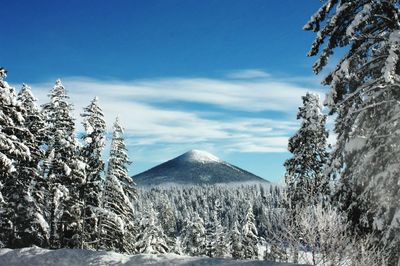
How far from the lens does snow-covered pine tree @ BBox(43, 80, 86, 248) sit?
90.7 feet

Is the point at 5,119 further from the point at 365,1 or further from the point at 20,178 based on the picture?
the point at 365,1

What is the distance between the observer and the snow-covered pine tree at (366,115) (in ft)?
39.5

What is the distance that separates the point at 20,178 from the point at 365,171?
21.6m

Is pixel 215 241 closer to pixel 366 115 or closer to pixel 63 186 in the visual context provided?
pixel 63 186

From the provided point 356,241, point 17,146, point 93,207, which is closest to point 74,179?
point 93,207

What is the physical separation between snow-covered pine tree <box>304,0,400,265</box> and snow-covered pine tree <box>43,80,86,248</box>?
18.1 metres

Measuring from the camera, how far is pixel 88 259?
11.9m

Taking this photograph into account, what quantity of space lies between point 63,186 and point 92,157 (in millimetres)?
2467

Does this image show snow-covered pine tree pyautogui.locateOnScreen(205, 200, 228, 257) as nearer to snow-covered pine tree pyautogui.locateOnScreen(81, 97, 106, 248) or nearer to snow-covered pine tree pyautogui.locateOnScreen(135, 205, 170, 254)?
snow-covered pine tree pyautogui.locateOnScreen(135, 205, 170, 254)

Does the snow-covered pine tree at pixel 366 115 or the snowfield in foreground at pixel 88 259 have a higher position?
the snow-covered pine tree at pixel 366 115

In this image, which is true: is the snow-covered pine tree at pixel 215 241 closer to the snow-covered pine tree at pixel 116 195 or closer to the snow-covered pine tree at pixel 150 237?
the snow-covered pine tree at pixel 150 237

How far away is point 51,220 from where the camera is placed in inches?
1130

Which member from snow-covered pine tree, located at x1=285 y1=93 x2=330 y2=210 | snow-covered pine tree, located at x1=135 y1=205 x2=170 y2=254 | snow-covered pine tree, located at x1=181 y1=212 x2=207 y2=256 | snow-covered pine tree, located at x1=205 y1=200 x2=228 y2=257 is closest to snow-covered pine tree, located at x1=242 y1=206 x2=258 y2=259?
snow-covered pine tree, located at x1=205 y1=200 x2=228 y2=257

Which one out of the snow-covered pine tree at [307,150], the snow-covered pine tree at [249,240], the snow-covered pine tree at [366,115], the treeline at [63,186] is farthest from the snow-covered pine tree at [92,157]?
the snow-covered pine tree at [249,240]
